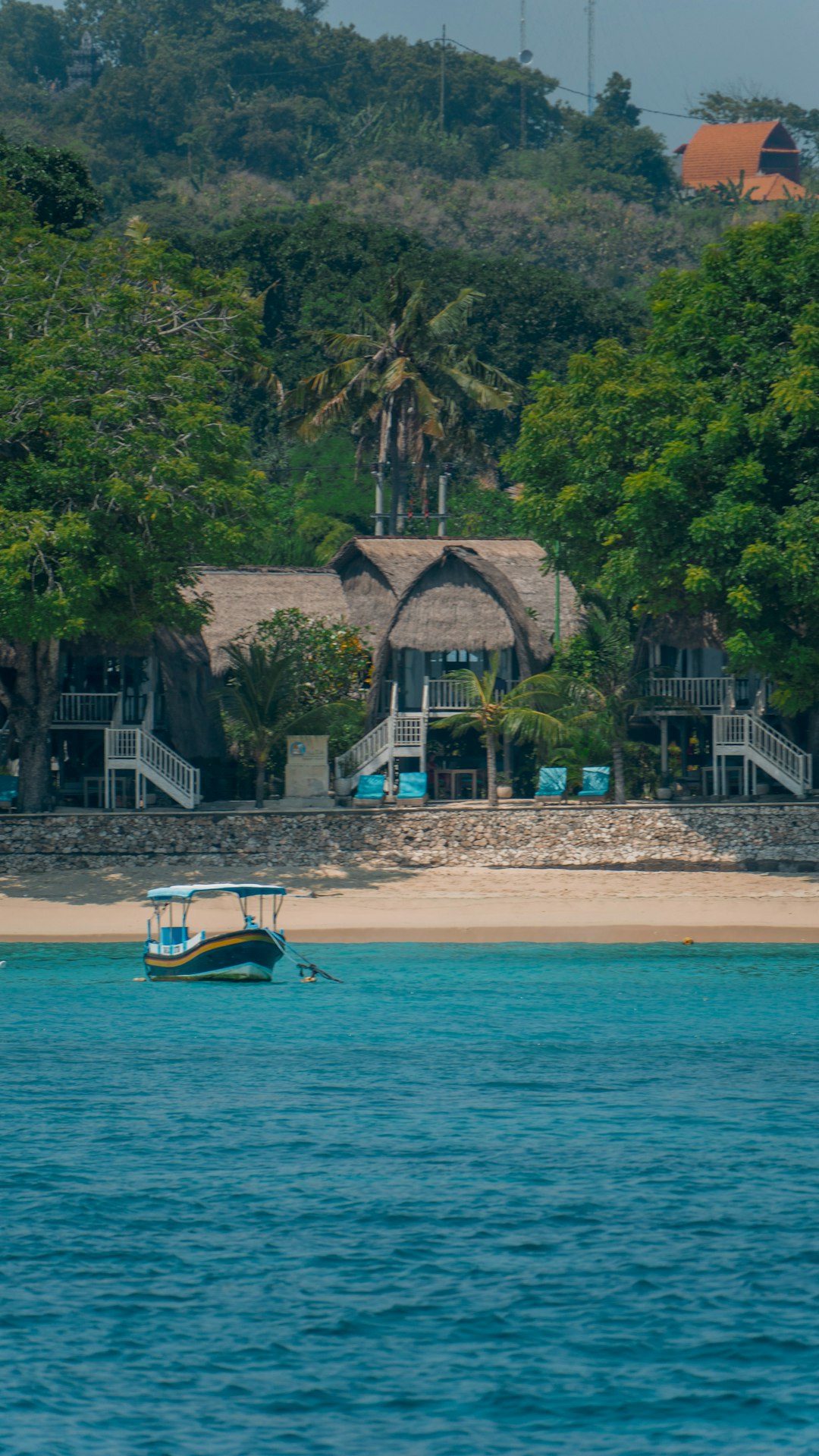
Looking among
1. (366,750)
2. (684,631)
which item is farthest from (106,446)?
(684,631)

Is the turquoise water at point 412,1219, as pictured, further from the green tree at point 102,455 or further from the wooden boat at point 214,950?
the green tree at point 102,455

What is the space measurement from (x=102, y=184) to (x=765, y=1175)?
92.8 meters

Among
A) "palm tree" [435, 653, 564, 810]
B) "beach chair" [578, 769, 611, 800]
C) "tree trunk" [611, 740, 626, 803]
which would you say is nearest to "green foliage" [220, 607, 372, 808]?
"palm tree" [435, 653, 564, 810]

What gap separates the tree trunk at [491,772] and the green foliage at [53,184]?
17.7 meters

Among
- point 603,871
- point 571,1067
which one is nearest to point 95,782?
point 603,871

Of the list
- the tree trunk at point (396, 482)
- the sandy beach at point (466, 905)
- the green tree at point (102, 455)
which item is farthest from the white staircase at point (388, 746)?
the tree trunk at point (396, 482)

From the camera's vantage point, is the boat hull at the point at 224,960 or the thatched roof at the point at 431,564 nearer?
the boat hull at the point at 224,960

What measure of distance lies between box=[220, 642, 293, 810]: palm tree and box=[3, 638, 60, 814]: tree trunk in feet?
13.5

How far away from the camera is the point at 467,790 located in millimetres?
41312

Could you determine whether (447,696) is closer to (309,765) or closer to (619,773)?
(309,765)

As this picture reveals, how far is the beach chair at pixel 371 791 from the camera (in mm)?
38562

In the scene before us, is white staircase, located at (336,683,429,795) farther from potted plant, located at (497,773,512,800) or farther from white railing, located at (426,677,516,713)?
potted plant, located at (497,773,512,800)

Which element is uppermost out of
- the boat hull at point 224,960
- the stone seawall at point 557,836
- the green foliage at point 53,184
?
the green foliage at point 53,184

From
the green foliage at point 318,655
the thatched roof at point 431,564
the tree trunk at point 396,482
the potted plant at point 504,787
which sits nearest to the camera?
the potted plant at point 504,787
